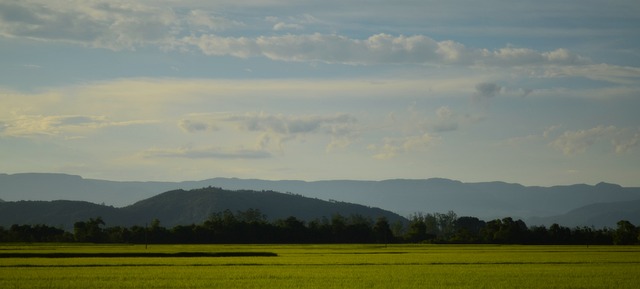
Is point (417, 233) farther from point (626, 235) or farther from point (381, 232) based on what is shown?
point (626, 235)

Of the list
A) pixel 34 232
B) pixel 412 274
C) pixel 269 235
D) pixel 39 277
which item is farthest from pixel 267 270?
pixel 34 232

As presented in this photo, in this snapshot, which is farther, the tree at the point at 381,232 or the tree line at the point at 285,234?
the tree at the point at 381,232

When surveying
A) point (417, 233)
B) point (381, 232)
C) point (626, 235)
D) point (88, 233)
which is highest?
point (417, 233)

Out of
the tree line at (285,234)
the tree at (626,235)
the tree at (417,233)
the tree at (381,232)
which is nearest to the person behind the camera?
the tree at (626,235)

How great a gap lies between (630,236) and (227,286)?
372 ft

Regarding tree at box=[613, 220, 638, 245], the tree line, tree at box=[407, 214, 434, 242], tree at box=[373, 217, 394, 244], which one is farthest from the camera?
tree at box=[407, 214, 434, 242]

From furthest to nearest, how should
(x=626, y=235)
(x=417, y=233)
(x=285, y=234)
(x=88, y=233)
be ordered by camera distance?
(x=417, y=233)
(x=285, y=234)
(x=88, y=233)
(x=626, y=235)

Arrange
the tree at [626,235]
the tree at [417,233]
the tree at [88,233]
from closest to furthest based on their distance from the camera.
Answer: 1. the tree at [626,235]
2. the tree at [88,233]
3. the tree at [417,233]

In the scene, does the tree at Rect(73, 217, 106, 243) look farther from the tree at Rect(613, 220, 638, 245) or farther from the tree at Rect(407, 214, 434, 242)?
the tree at Rect(613, 220, 638, 245)

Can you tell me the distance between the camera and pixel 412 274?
157 feet

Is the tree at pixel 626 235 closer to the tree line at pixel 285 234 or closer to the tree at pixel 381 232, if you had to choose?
the tree line at pixel 285 234

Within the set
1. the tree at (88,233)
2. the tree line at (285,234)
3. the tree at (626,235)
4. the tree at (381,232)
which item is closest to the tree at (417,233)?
the tree line at (285,234)

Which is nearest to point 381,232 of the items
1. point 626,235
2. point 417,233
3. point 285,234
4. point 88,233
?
point 417,233

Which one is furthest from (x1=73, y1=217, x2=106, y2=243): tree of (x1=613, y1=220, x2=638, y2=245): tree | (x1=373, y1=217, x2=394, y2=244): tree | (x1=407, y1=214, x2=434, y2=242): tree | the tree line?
(x1=613, y1=220, x2=638, y2=245): tree
